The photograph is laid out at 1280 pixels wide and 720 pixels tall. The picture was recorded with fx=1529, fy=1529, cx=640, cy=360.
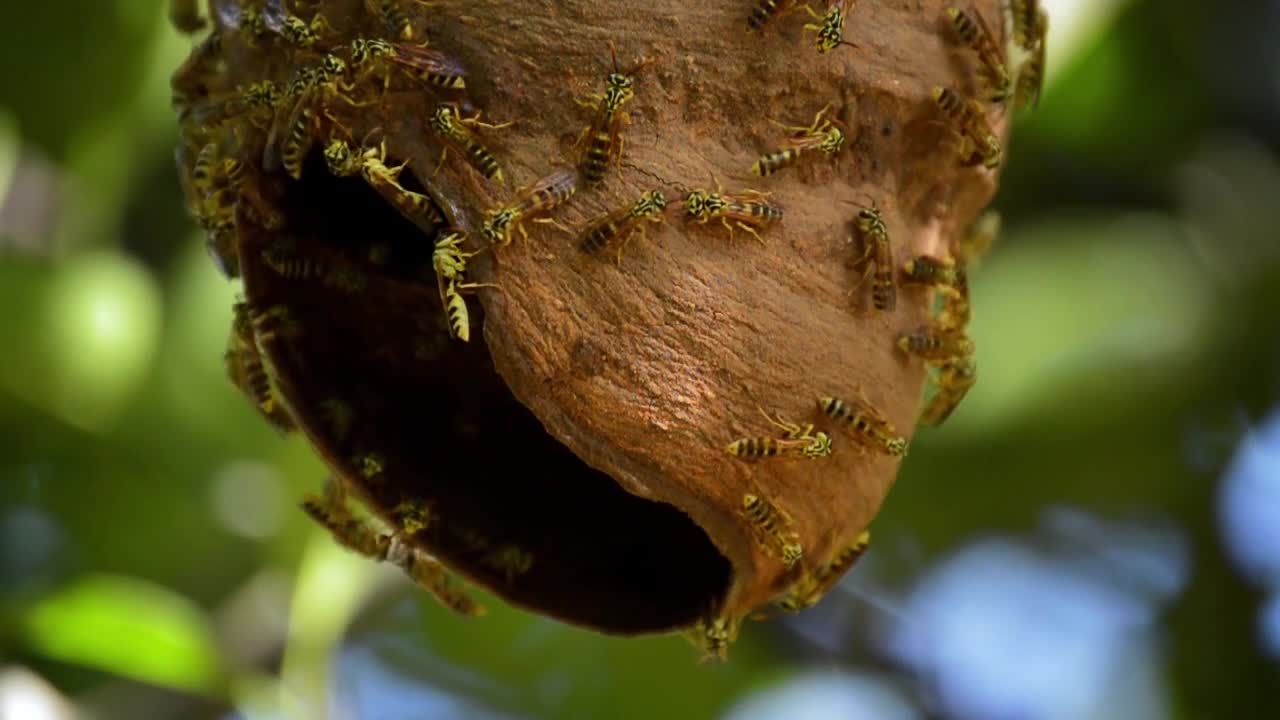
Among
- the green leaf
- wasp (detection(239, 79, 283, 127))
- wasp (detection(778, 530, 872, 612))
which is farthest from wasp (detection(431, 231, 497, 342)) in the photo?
the green leaf

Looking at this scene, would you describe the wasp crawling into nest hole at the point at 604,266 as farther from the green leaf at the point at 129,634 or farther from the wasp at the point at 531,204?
the green leaf at the point at 129,634

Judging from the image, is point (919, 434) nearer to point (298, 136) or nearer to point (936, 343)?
point (936, 343)

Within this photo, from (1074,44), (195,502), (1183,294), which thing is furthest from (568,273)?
(1183,294)

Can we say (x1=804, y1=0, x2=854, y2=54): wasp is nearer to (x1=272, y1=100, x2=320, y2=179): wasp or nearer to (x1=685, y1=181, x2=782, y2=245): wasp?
(x1=685, y1=181, x2=782, y2=245): wasp

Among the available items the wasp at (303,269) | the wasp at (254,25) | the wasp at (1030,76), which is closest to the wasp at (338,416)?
the wasp at (303,269)

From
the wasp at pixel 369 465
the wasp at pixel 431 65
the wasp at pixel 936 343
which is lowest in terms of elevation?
the wasp at pixel 369 465
